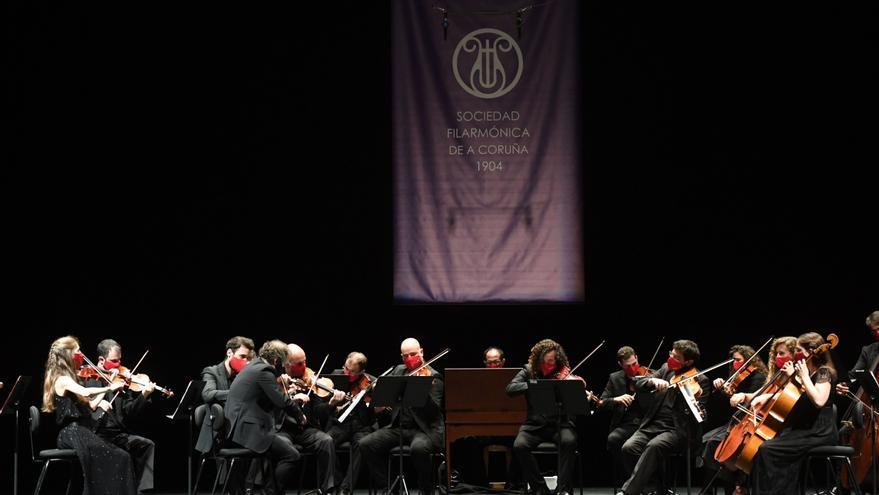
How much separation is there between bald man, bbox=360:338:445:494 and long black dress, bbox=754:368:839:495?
8.02ft

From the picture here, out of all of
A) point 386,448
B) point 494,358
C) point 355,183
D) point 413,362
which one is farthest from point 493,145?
point 386,448

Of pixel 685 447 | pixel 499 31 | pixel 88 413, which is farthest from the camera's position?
pixel 499 31

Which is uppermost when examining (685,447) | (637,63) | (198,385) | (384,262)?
(637,63)

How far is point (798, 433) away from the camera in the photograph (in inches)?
279

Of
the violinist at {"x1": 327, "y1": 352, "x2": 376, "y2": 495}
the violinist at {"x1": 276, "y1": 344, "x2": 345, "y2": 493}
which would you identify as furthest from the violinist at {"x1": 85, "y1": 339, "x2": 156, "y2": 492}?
the violinist at {"x1": 327, "y1": 352, "x2": 376, "y2": 495}

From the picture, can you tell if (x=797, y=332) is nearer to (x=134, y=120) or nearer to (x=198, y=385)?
(x=198, y=385)

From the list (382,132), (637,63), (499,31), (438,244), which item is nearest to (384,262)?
(438,244)

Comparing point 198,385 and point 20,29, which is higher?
point 20,29

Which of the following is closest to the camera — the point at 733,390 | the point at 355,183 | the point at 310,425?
the point at 733,390

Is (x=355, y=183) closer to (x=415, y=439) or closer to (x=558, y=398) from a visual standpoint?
(x=415, y=439)

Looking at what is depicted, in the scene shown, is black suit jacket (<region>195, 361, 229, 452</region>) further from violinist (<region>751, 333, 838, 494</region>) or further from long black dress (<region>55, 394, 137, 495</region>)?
violinist (<region>751, 333, 838, 494</region>)

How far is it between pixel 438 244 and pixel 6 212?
3.78m

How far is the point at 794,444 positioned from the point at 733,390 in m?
1.07

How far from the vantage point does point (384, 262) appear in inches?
388
